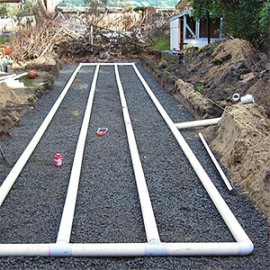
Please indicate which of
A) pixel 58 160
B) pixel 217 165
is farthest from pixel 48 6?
pixel 217 165

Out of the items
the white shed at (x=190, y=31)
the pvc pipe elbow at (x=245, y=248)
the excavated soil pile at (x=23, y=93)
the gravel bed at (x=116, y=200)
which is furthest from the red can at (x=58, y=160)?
the white shed at (x=190, y=31)

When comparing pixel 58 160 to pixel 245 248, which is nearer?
pixel 245 248

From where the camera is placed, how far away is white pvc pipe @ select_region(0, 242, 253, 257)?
2.29 meters

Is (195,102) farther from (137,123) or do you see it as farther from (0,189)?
(0,189)

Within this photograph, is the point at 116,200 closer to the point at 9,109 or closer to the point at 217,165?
the point at 217,165

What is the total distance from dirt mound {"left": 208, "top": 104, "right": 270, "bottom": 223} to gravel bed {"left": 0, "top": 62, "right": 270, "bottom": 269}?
13cm

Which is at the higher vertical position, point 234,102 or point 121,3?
point 121,3

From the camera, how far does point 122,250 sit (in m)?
2.31

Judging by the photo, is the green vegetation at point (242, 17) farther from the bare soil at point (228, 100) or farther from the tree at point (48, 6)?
the tree at point (48, 6)

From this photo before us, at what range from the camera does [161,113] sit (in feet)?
19.5

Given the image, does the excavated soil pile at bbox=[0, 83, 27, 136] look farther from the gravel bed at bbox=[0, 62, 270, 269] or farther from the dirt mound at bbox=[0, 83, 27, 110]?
the gravel bed at bbox=[0, 62, 270, 269]

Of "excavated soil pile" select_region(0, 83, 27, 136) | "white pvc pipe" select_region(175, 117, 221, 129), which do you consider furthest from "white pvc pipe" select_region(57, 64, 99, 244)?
"white pvc pipe" select_region(175, 117, 221, 129)

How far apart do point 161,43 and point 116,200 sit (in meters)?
13.9

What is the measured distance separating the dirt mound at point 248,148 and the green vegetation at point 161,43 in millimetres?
11072
